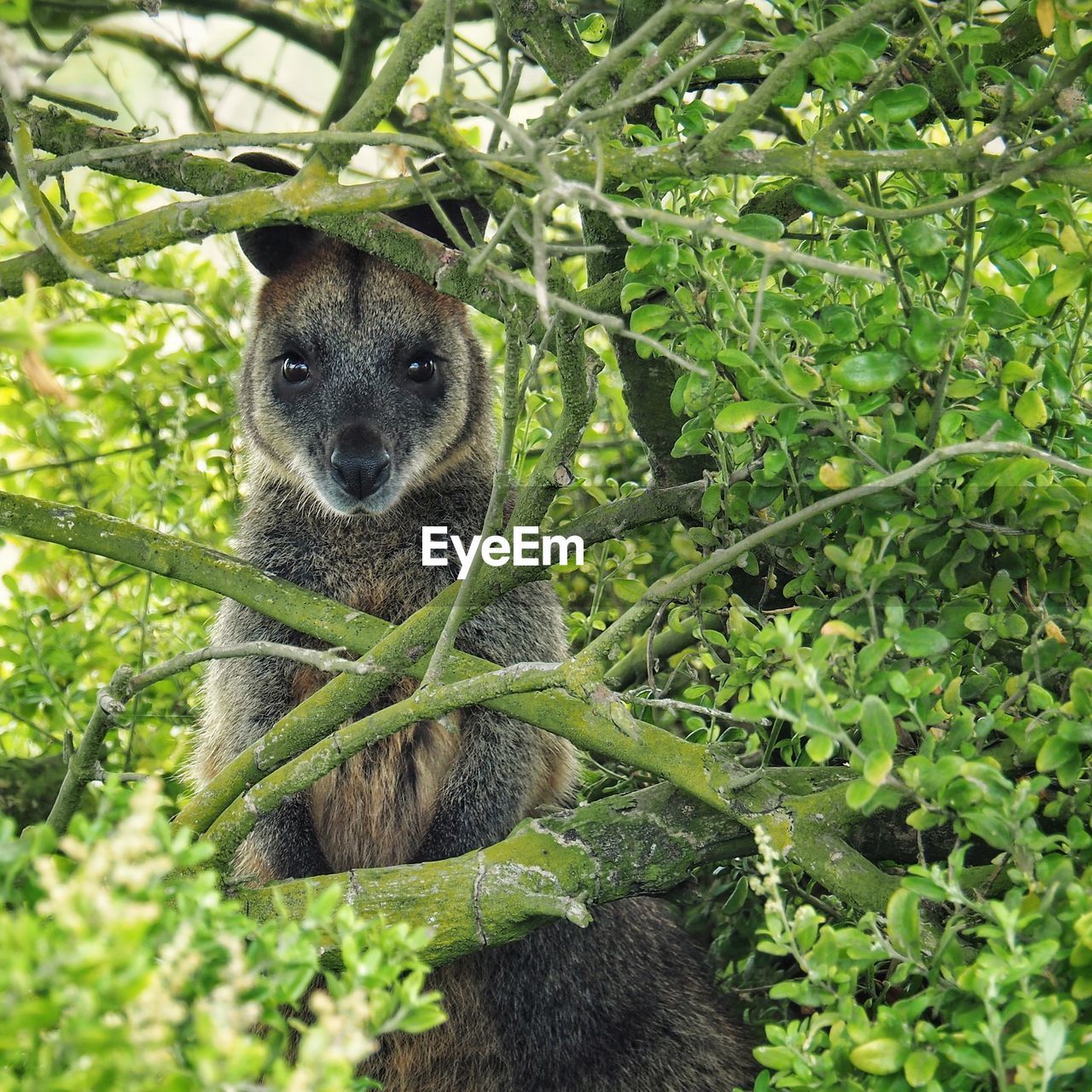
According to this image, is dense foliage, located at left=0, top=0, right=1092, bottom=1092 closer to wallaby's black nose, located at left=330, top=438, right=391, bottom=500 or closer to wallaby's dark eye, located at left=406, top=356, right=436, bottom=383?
wallaby's dark eye, located at left=406, top=356, right=436, bottom=383

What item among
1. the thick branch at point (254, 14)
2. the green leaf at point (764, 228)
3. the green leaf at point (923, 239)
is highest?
the thick branch at point (254, 14)

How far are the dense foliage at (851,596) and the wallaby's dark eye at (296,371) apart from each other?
89cm

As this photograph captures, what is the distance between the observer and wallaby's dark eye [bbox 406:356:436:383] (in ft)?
17.2

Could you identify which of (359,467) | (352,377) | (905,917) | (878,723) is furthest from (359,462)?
(905,917)

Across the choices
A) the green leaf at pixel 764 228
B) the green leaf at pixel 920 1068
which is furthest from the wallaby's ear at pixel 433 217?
the green leaf at pixel 920 1068

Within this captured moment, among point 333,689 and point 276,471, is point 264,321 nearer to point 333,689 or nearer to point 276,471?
point 276,471

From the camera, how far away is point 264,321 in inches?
213

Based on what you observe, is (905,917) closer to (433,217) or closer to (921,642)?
(921,642)

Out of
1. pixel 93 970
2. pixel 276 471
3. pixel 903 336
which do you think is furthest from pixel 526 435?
pixel 93 970

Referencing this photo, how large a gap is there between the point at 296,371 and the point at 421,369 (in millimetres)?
484

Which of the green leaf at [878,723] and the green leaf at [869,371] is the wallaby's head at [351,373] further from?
the green leaf at [878,723]

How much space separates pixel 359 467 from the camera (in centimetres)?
477

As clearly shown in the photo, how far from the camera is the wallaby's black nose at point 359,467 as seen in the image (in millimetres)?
4773

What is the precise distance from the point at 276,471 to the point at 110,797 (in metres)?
3.23
